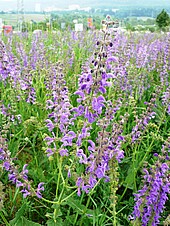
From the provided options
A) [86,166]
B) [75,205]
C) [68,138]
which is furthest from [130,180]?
[68,138]

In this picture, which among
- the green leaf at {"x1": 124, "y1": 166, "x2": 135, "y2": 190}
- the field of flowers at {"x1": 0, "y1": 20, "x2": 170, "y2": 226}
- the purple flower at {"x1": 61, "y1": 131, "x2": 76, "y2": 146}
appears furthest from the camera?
the green leaf at {"x1": 124, "y1": 166, "x2": 135, "y2": 190}

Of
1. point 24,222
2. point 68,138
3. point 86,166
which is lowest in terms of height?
point 24,222

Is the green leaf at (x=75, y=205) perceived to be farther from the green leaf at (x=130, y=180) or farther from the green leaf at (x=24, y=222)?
the green leaf at (x=130, y=180)

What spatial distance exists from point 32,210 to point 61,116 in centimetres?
83

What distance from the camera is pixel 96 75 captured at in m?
1.63

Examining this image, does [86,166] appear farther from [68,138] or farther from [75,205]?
[68,138]

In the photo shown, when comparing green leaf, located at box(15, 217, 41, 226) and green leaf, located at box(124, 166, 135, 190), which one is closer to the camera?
green leaf, located at box(15, 217, 41, 226)

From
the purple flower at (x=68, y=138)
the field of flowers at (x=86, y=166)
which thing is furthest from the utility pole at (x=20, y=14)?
the purple flower at (x=68, y=138)

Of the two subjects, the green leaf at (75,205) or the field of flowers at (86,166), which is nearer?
the field of flowers at (86,166)

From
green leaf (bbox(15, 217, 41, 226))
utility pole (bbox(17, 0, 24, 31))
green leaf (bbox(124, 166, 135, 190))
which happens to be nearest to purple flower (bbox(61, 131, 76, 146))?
green leaf (bbox(15, 217, 41, 226))

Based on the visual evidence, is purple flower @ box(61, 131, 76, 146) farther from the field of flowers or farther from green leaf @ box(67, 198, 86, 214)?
green leaf @ box(67, 198, 86, 214)

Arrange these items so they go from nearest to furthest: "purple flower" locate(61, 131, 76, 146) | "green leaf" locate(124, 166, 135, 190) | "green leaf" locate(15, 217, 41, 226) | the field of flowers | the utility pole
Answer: the field of flowers, "purple flower" locate(61, 131, 76, 146), "green leaf" locate(15, 217, 41, 226), "green leaf" locate(124, 166, 135, 190), the utility pole

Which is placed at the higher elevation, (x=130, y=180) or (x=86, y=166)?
(x=86, y=166)

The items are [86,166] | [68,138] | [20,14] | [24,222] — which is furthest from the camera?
[20,14]
